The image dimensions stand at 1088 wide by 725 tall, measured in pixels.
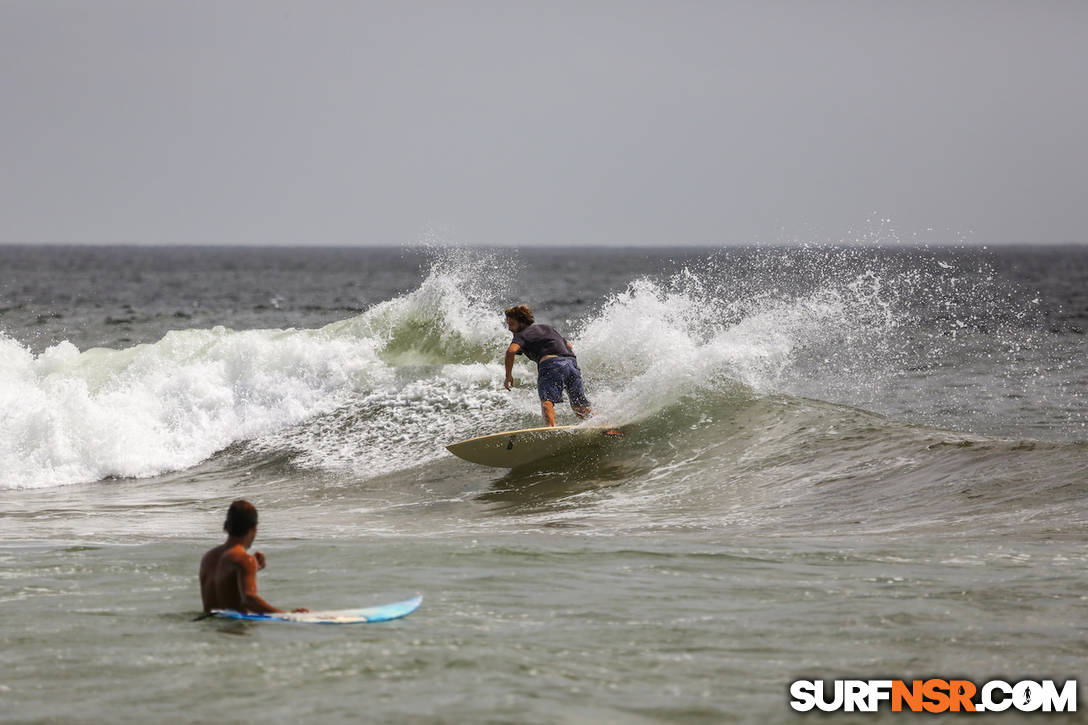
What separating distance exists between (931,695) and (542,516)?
20.0 ft

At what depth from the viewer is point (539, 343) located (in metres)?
13.6

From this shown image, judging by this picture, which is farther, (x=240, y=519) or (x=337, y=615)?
(x=240, y=519)

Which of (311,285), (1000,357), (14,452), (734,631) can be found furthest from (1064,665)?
(311,285)

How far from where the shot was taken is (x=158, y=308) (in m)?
45.7

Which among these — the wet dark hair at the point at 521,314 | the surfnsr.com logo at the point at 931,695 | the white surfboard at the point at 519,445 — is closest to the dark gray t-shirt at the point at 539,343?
the wet dark hair at the point at 521,314

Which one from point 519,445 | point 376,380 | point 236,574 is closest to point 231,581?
point 236,574

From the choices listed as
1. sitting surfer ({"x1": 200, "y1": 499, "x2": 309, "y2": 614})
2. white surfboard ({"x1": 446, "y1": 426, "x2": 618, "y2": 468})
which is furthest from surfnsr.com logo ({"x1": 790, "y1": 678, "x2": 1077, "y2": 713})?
white surfboard ({"x1": 446, "y1": 426, "x2": 618, "y2": 468})

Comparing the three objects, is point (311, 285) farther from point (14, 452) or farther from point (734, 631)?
point (734, 631)

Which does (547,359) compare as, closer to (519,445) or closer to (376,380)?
(519,445)

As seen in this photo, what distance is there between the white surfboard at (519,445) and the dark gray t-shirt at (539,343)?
0.90 metres

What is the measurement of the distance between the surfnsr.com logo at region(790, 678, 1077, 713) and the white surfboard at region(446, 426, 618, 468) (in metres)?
7.87

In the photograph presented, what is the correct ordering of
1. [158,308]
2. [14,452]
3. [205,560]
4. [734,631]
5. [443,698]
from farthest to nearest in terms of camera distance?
[158,308], [14,452], [205,560], [734,631], [443,698]

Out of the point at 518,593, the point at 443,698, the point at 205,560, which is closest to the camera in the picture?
the point at 443,698

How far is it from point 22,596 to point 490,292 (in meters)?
13.1
